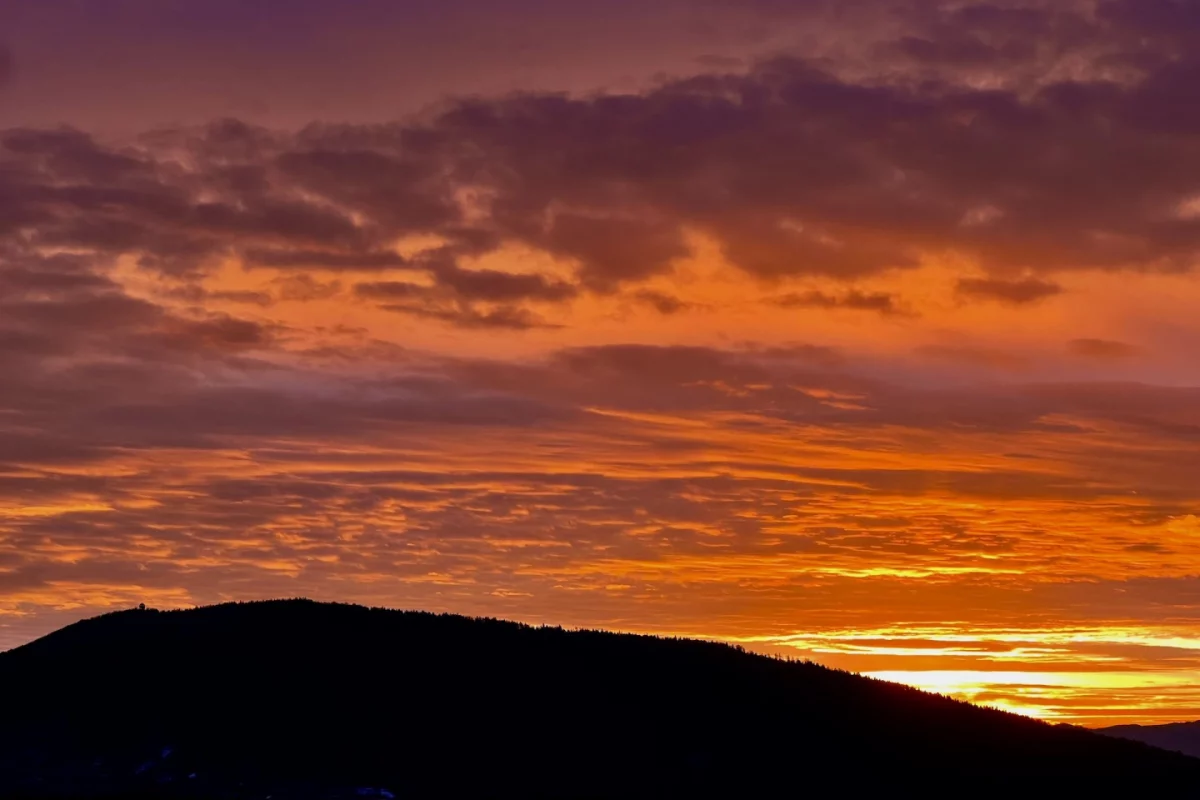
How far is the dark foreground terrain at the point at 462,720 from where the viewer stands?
236ft

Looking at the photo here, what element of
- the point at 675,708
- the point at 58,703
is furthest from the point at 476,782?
the point at 58,703

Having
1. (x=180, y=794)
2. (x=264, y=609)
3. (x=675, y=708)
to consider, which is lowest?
(x=180, y=794)

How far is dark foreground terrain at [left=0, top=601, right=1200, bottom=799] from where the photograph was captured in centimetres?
7181

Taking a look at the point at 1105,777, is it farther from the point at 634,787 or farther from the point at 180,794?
the point at 180,794

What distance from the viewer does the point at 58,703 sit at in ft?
268

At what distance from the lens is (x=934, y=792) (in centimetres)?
7131

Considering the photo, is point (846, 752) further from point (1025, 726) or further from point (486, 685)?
point (486, 685)

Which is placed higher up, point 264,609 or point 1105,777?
point 264,609

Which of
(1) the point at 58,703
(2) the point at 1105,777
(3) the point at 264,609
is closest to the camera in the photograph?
(2) the point at 1105,777

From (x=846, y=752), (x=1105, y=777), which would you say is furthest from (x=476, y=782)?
(x=1105, y=777)

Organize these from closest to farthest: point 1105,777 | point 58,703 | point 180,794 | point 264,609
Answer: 1. point 180,794
2. point 1105,777
3. point 58,703
4. point 264,609

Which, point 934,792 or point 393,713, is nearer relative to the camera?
point 934,792

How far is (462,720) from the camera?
7819 cm

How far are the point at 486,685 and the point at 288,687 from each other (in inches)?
435
